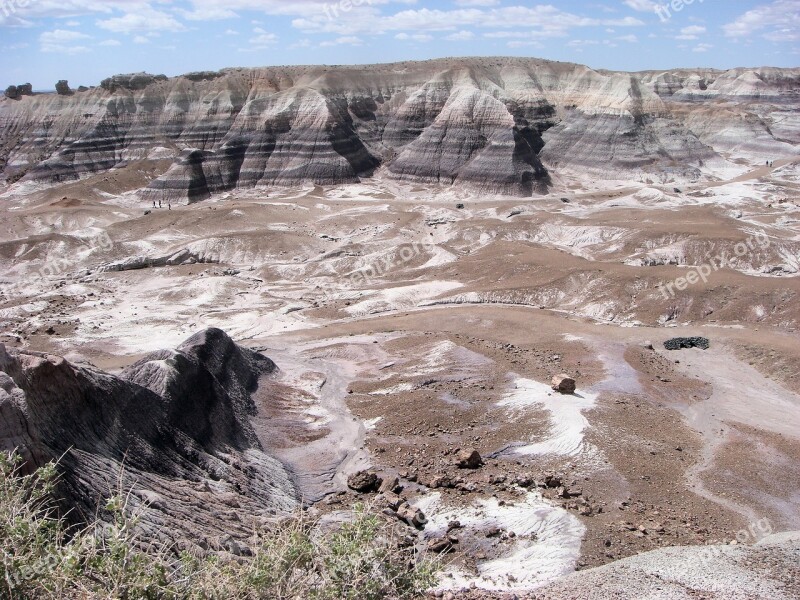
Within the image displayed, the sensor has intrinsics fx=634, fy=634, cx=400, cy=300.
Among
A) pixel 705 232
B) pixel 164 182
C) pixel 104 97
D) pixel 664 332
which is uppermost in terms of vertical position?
pixel 104 97

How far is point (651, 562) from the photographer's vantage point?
50.4ft

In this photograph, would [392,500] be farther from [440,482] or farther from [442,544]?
[442,544]

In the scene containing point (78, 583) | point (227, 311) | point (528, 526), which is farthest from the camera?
point (227, 311)

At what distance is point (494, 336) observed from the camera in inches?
1499

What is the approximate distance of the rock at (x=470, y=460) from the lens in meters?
22.5

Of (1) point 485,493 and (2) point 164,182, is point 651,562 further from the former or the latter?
(2) point 164,182

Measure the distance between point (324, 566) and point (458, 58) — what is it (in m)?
122

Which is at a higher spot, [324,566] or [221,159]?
[221,159]

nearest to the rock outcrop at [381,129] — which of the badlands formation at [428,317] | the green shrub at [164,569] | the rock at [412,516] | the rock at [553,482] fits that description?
the badlands formation at [428,317]


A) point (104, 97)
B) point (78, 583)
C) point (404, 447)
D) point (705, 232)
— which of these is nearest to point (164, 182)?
point (104, 97)

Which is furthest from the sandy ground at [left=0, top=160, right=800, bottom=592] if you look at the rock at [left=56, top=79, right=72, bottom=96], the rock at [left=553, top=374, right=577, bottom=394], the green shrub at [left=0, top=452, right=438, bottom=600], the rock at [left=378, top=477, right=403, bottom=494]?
the rock at [left=56, top=79, right=72, bottom=96]

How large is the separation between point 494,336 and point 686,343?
36.5 feet

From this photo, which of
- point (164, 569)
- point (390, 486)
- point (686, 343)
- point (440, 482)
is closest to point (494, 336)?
point (686, 343)

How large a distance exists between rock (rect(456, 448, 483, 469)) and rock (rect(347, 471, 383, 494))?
2913 mm
